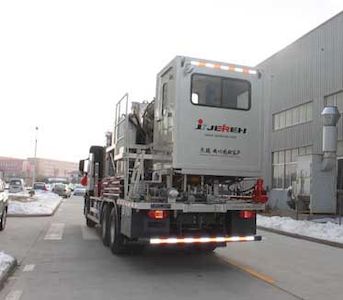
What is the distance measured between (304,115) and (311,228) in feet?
50.4

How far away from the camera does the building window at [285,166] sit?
3434 cm

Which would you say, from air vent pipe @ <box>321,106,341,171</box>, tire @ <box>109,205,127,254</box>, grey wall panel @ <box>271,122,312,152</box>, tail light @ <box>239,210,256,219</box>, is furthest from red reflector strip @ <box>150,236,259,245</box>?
grey wall panel @ <box>271,122,312,152</box>

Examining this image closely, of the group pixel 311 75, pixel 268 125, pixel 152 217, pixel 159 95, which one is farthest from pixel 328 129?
pixel 152 217

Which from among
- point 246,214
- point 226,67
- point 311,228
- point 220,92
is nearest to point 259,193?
point 246,214

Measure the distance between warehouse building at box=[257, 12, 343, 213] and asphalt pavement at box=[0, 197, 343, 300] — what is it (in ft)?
34.7

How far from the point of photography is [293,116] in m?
35.5

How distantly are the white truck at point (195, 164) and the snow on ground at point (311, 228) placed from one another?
659 centimetres

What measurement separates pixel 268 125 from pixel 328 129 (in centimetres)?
1213

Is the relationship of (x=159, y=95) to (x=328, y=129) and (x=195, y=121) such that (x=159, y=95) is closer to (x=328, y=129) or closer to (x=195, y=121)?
(x=195, y=121)

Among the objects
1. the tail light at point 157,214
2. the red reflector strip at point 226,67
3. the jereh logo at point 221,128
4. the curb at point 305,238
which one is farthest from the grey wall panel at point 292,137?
the tail light at point 157,214

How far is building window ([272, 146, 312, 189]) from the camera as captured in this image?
3434cm

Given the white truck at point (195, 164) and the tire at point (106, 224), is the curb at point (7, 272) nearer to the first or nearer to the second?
the white truck at point (195, 164)

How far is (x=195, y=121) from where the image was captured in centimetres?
1099

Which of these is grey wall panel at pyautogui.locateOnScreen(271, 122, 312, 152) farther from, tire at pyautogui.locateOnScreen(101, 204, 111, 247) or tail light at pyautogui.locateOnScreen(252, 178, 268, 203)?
tail light at pyautogui.locateOnScreen(252, 178, 268, 203)
